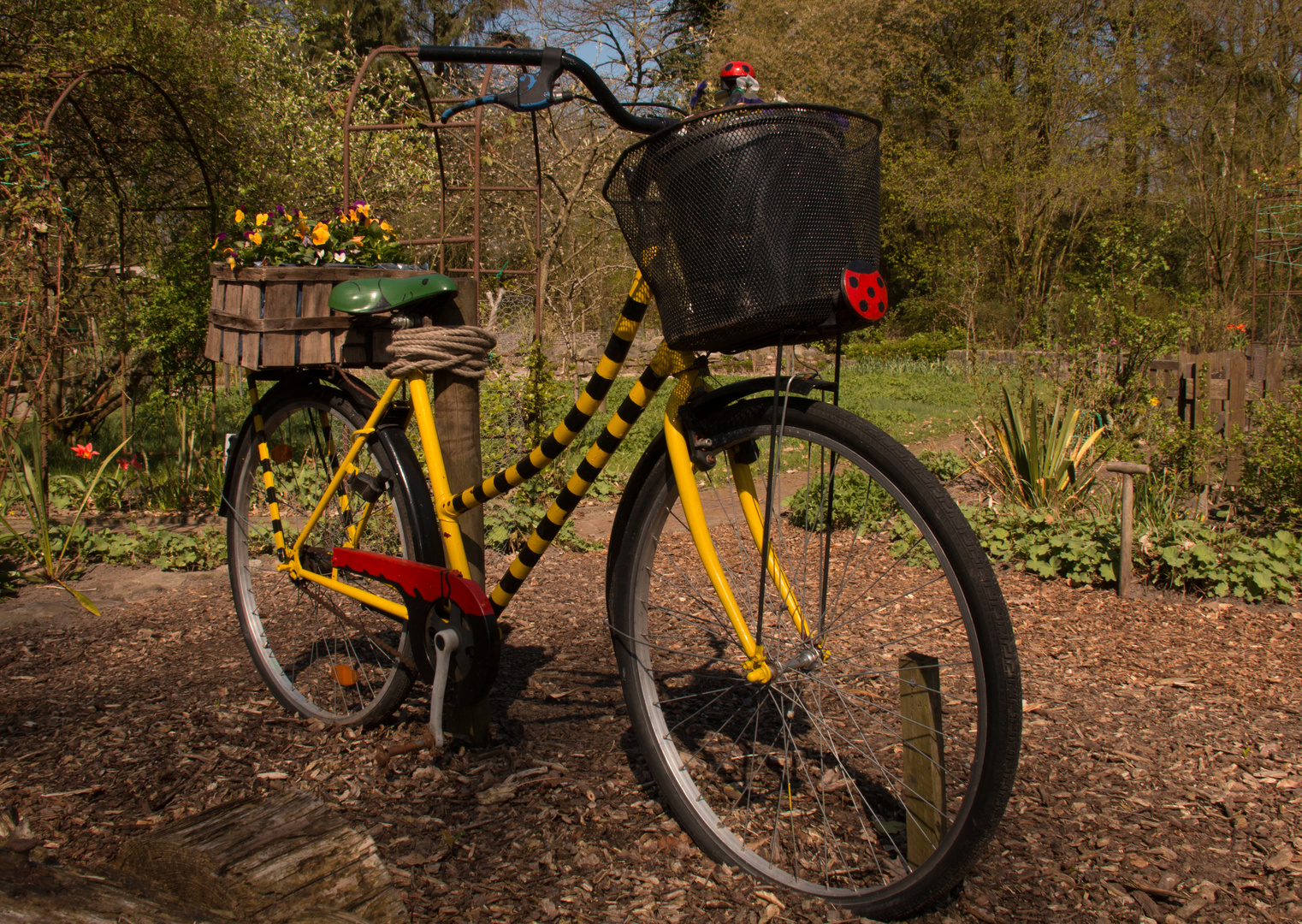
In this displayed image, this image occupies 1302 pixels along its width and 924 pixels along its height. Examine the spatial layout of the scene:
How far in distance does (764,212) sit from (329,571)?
1.80 m

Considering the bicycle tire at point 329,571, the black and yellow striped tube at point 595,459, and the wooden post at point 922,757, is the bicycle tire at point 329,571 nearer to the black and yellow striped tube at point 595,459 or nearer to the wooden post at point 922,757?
the black and yellow striped tube at point 595,459

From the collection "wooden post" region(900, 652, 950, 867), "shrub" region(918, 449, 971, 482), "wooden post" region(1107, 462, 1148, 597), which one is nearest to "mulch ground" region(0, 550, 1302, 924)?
"wooden post" region(900, 652, 950, 867)

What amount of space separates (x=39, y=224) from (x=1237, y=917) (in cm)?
533

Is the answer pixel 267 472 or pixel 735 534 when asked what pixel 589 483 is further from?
pixel 267 472

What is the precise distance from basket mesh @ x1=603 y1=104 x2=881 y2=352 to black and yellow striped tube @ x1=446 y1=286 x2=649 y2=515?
0.24 metres

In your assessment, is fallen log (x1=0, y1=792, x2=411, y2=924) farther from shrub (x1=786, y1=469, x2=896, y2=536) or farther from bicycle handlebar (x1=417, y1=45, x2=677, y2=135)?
shrub (x1=786, y1=469, x2=896, y2=536)

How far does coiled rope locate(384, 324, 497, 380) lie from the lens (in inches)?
94.1

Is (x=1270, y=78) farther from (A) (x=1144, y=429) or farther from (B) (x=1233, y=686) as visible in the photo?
(B) (x=1233, y=686)

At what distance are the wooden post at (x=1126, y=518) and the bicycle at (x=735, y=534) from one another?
1164mm

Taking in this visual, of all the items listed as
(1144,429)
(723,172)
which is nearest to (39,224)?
(723,172)

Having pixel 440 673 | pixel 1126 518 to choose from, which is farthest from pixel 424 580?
pixel 1126 518

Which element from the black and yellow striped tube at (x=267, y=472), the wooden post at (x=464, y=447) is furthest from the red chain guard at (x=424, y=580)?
the black and yellow striped tube at (x=267, y=472)

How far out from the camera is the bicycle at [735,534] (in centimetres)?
155

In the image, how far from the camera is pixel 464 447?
99.9 inches
